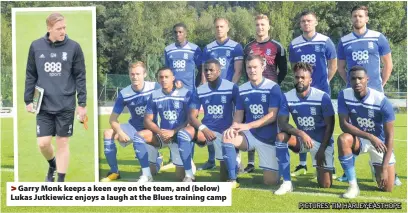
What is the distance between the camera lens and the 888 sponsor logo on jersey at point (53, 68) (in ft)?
16.2

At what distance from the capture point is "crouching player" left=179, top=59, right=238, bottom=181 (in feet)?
17.3

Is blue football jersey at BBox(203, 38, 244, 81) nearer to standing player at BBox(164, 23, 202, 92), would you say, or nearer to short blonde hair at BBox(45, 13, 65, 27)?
standing player at BBox(164, 23, 202, 92)

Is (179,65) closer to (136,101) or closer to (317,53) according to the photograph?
(136,101)

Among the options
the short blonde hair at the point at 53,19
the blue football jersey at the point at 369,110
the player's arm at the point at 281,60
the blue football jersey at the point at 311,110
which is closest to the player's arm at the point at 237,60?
the player's arm at the point at 281,60

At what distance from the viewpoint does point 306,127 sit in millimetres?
5172

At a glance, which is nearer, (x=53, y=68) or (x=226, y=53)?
(x=53, y=68)

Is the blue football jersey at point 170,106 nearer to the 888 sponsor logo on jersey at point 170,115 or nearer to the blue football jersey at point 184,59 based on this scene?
the 888 sponsor logo on jersey at point 170,115

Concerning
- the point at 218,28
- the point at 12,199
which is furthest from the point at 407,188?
the point at 12,199

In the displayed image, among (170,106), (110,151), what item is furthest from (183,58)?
(110,151)

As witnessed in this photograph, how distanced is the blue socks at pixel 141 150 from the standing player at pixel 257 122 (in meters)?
0.94

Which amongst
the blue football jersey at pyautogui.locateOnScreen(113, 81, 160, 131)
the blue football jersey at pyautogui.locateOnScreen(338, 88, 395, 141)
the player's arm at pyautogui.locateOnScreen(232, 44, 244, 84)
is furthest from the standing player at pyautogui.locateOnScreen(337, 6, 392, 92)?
the blue football jersey at pyautogui.locateOnScreen(113, 81, 160, 131)

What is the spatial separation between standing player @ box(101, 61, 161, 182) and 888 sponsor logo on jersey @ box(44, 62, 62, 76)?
36.8 inches

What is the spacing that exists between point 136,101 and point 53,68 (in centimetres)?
119

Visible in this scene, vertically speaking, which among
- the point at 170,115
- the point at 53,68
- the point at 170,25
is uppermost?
the point at 170,25
